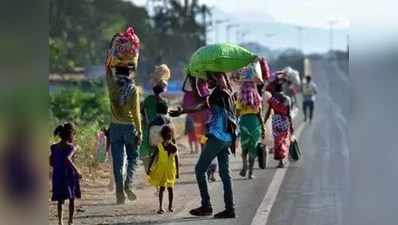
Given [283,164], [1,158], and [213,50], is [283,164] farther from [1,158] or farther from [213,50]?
[1,158]

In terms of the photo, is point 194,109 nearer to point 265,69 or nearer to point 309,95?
point 265,69

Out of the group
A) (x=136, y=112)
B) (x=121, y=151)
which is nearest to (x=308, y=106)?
(x=121, y=151)

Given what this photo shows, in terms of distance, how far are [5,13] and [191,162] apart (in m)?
4.25

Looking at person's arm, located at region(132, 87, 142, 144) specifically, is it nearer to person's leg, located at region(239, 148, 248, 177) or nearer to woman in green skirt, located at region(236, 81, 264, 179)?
woman in green skirt, located at region(236, 81, 264, 179)

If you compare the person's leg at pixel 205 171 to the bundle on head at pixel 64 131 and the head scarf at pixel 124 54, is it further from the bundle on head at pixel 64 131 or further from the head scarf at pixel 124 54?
the bundle on head at pixel 64 131

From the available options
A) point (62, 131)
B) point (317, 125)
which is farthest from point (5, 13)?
point (317, 125)

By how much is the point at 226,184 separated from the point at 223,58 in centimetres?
106

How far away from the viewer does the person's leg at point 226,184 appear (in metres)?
6.74

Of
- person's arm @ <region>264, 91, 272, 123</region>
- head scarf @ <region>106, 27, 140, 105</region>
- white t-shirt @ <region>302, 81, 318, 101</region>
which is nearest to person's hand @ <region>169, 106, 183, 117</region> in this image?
head scarf @ <region>106, 27, 140, 105</region>

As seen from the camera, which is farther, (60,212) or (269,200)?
(269,200)

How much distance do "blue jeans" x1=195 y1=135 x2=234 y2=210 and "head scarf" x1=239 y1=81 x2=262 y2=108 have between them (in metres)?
1.26

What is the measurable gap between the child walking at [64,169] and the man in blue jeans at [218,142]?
3.36ft

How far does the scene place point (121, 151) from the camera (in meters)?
7.30

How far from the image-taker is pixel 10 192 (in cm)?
535
